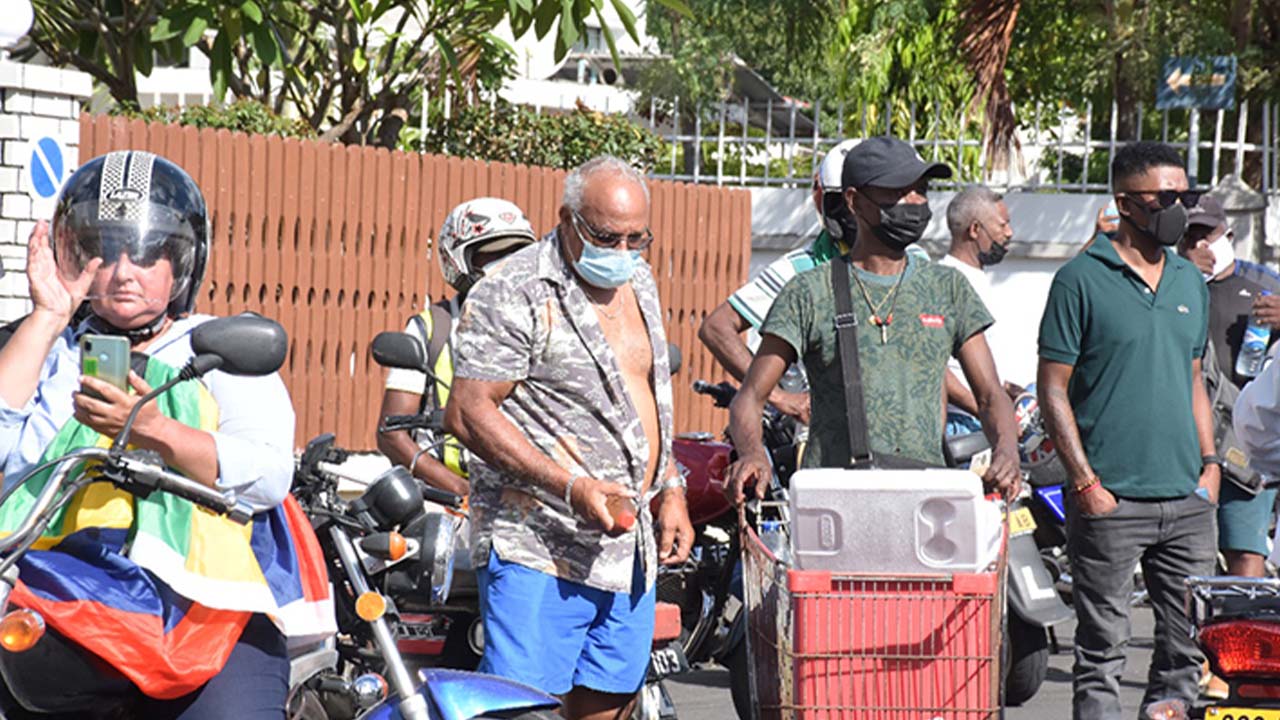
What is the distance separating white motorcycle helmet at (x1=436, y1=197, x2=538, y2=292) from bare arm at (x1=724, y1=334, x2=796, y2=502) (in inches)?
49.4

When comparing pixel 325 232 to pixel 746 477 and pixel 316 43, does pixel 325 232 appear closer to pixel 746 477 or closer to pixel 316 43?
pixel 316 43

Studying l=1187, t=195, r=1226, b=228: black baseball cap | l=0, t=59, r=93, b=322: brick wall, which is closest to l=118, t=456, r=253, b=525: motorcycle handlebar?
l=1187, t=195, r=1226, b=228: black baseball cap

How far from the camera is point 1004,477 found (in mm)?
5395

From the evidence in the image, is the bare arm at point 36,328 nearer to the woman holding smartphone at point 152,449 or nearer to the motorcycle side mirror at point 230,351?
the woman holding smartphone at point 152,449

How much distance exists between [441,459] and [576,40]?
8623 mm

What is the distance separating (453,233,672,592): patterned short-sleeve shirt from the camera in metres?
4.96

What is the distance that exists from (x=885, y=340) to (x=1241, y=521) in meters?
3.39

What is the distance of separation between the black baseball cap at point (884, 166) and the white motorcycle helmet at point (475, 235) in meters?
1.35

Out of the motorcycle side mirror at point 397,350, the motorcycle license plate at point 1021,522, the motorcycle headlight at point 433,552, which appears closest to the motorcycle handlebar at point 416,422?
the motorcycle headlight at point 433,552

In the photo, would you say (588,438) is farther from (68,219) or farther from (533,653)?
(68,219)

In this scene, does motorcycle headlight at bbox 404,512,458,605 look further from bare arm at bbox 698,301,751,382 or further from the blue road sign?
the blue road sign

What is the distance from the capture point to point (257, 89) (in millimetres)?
21156

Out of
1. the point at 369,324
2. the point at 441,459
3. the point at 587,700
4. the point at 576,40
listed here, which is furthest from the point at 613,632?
the point at 576,40

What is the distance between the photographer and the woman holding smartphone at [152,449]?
3572 mm
